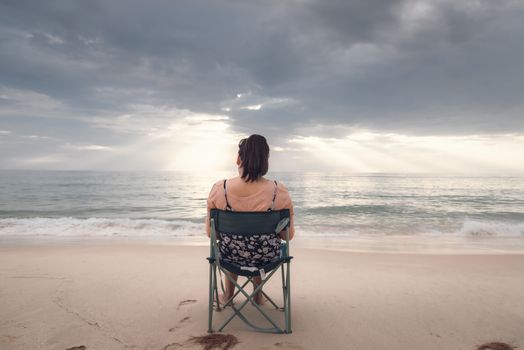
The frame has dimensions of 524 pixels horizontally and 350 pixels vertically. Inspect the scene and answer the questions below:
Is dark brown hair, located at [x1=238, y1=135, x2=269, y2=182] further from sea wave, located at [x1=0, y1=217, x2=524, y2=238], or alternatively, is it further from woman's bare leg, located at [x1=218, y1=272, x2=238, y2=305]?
sea wave, located at [x1=0, y1=217, x2=524, y2=238]

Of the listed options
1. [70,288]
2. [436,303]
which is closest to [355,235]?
[436,303]

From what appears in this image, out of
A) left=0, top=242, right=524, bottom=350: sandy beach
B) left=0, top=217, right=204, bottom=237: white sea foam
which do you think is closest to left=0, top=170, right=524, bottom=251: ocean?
left=0, top=217, right=204, bottom=237: white sea foam

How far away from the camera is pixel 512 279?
4738 mm

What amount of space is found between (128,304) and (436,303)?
11.4 ft

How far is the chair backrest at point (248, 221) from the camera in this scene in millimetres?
2523

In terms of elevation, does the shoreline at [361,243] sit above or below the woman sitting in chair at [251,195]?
below

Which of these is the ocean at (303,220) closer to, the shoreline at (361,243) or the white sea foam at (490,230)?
the white sea foam at (490,230)

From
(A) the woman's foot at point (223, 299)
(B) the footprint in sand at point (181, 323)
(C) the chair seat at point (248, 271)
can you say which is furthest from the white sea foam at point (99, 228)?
(C) the chair seat at point (248, 271)

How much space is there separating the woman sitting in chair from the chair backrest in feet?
0.42

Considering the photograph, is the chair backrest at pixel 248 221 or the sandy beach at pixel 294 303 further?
the sandy beach at pixel 294 303

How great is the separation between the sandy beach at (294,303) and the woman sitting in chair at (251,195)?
77 centimetres

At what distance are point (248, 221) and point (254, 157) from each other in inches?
20.9

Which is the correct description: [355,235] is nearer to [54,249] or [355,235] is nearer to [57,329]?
[54,249]

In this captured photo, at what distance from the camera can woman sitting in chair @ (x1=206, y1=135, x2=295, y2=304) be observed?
2.67 metres
